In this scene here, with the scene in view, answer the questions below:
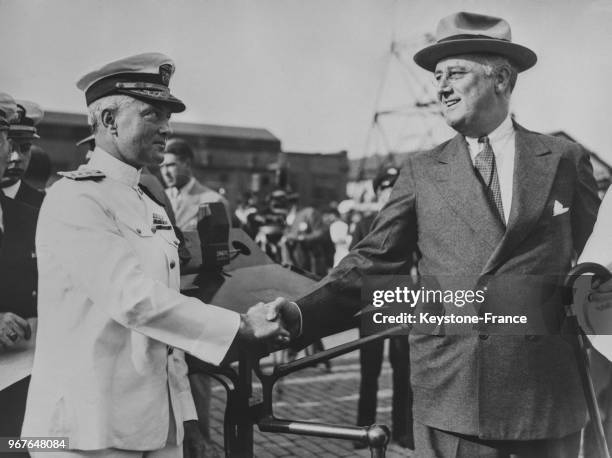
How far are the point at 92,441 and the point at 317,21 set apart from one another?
7.36 feet

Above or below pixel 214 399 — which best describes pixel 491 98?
above

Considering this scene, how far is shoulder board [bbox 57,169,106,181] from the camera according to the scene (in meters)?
1.74

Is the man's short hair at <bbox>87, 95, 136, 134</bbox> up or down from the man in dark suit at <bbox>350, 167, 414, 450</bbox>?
up

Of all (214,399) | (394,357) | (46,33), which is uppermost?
(46,33)

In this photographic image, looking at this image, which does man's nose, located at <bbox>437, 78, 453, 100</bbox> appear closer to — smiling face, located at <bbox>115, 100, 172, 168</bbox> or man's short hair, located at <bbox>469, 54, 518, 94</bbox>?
man's short hair, located at <bbox>469, 54, 518, 94</bbox>

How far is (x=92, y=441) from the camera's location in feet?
5.34

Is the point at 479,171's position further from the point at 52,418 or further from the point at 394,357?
the point at 394,357

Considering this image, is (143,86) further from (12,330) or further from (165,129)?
(12,330)

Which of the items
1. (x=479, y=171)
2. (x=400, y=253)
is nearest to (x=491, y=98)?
(x=479, y=171)

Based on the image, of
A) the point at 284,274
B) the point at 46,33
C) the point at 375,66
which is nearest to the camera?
the point at 284,274

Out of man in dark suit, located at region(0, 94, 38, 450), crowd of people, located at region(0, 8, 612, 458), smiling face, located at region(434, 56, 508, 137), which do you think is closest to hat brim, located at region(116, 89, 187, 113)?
crowd of people, located at region(0, 8, 612, 458)

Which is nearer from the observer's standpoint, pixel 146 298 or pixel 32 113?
pixel 146 298

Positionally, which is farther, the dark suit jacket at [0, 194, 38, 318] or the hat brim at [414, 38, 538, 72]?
the dark suit jacket at [0, 194, 38, 318]

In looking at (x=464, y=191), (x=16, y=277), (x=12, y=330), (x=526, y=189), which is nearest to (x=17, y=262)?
(x=16, y=277)
